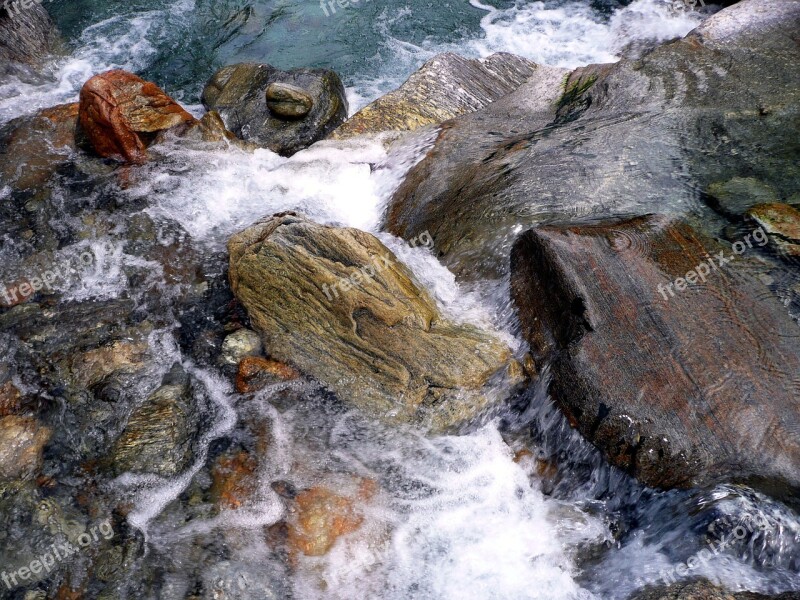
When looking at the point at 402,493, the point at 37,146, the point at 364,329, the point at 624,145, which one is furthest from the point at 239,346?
the point at 37,146

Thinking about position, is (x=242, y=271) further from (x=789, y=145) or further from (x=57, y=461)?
(x=789, y=145)

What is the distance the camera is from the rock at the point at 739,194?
526 cm

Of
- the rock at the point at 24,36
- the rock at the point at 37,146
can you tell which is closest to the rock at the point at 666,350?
the rock at the point at 37,146

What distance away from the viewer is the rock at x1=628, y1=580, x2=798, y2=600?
11.7 feet

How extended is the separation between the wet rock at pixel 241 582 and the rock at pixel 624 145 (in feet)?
9.75

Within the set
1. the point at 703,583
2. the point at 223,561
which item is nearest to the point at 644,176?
the point at 703,583

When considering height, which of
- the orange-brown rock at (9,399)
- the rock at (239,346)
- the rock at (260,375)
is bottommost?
the rock at (260,375)

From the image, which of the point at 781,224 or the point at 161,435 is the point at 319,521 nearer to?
the point at 161,435

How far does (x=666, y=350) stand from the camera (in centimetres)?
445

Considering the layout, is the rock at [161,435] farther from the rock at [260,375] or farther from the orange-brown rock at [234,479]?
the rock at [260,375]

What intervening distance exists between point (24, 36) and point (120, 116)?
3.79 metres

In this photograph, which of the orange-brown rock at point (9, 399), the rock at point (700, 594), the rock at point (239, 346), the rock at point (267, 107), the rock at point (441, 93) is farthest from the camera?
the rock at point (267, 107)

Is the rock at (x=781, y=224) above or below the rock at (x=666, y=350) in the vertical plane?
above

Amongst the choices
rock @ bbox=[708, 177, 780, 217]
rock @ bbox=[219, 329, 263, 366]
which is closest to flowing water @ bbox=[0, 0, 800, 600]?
rock @ bbox=[219, 329, 263, 366]
